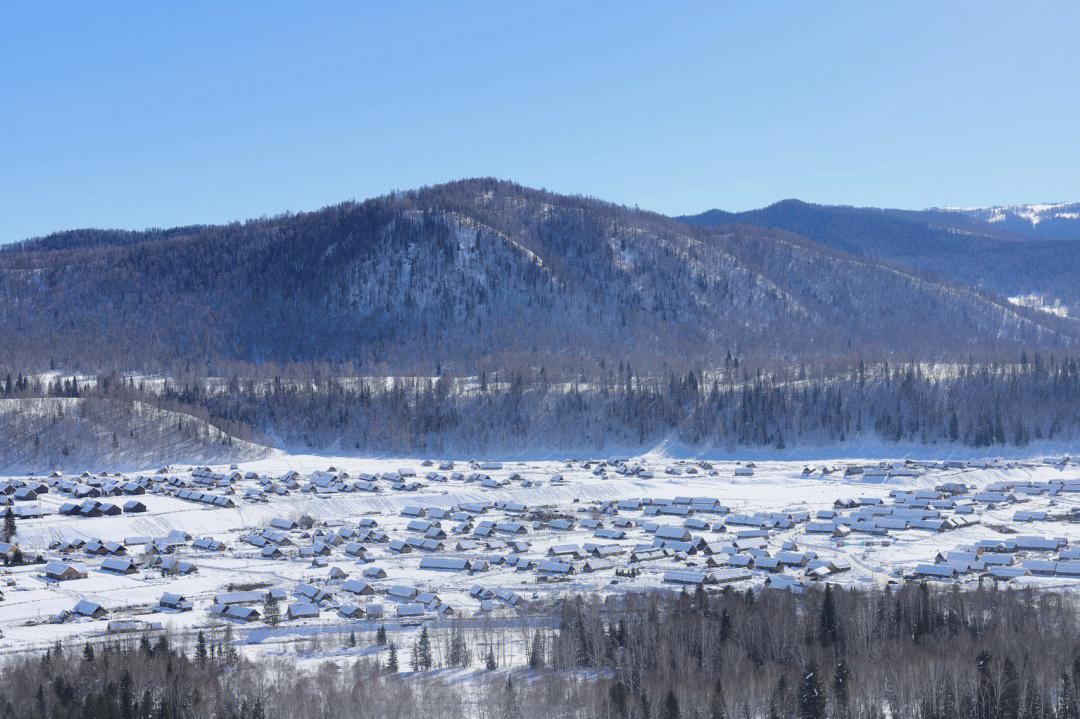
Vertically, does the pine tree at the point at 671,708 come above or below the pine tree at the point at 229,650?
below

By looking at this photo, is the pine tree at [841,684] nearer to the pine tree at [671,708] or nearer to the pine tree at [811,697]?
the pine tree at [811,697]

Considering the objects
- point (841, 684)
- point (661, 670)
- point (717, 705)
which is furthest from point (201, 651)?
point (841, 684)

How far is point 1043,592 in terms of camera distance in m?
56.5

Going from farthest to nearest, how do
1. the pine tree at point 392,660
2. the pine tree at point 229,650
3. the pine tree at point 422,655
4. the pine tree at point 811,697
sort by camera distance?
the pine tree at point 422,655, the pine tree at point 229,650, the pine tree at point 392,660, the pine tree at point 811,697

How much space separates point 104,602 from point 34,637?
7.85m

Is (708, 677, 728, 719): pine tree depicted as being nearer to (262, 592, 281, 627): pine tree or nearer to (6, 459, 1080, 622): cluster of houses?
(6, 459, 1080, 622): cluster of houses

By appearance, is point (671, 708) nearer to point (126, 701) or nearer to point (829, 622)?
point (829, 622)

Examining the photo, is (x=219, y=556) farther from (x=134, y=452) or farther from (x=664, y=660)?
(x=134, y=452)

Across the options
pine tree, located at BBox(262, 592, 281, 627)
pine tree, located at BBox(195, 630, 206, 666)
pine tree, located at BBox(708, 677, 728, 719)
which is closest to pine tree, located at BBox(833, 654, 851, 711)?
pine tree, located at BBox(708, 677, 728, 719)

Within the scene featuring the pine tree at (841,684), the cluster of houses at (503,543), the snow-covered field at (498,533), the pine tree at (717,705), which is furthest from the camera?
the cluster of houses at (503,543)

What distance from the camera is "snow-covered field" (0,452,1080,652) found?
5875 cm

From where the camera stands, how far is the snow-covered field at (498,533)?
58750 millimetres

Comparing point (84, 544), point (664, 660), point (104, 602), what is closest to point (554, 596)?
point (664, 660)

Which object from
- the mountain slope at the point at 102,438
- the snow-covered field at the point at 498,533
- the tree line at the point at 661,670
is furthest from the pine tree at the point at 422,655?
the mountain slope at the point at 102,438
